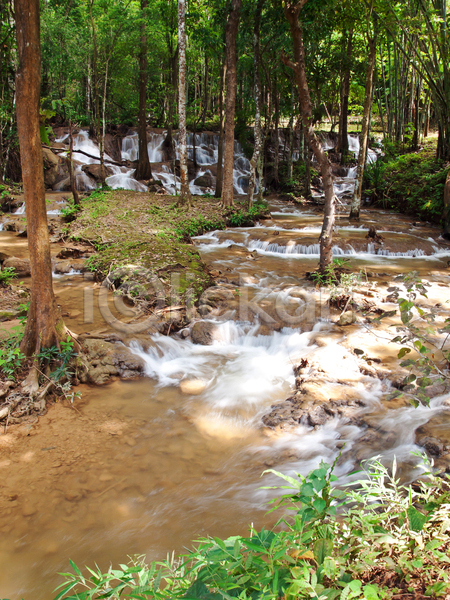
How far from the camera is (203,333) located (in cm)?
671

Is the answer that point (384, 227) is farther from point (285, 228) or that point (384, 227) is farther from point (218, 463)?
point (218, 463)

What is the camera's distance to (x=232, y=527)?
126 inches

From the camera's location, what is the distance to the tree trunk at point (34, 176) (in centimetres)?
394

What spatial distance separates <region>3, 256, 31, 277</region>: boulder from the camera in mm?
8863

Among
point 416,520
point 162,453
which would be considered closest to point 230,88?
point 162,453

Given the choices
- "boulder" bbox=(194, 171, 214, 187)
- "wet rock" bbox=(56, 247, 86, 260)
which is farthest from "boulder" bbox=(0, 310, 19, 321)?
"boulder" bbox=(194, 171, 214, 187)

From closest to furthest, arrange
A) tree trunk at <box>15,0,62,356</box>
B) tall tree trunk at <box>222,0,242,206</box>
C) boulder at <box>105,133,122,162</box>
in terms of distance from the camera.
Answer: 1. tree trunk at <box>15,0,62,356</box>
2. tall tree trunk at <box>222,0,242,206</box>
3. boulder at <box>105,133,122,162</box>

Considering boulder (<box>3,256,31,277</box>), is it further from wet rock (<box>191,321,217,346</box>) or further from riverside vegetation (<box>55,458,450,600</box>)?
riverside vegetation (<box>55,458,450,600</box>)

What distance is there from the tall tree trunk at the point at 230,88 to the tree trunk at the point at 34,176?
1133cm

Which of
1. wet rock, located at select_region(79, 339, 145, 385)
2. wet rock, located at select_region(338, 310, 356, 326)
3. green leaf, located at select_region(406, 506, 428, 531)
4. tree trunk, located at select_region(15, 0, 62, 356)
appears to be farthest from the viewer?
wet rock, located at select_region(338, 310, 356, 326)

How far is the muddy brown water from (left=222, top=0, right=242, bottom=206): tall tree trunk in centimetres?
989

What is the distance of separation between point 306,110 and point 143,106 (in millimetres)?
15567

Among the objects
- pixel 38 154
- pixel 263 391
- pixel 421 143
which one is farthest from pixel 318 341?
pixel 421 143

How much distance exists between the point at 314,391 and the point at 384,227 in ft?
36.2
